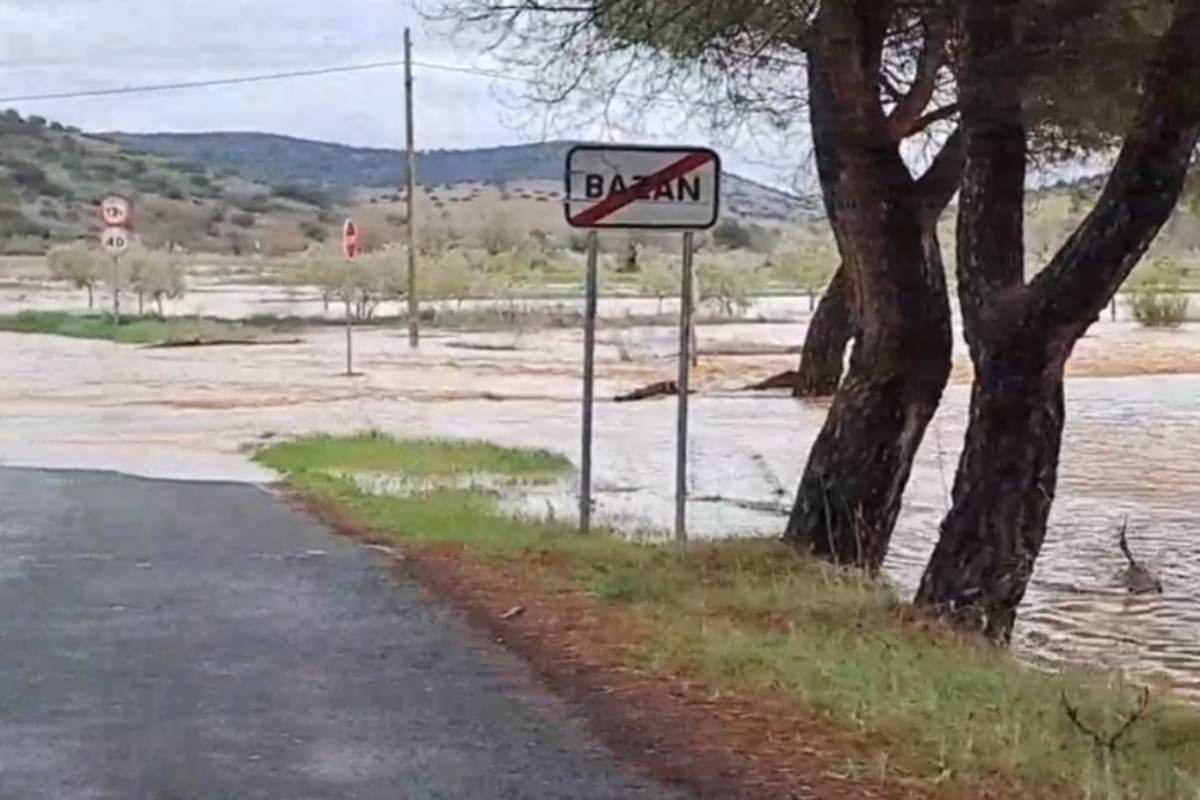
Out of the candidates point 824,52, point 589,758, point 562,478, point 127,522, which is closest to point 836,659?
point 589,758

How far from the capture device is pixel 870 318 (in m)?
14.4

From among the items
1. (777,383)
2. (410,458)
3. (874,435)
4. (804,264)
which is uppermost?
(874,435)

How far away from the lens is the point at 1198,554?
1842 centimetres

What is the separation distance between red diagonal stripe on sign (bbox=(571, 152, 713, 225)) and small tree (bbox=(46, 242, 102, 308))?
5259 centimetres

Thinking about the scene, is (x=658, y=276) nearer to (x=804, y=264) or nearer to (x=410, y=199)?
(x=804, y=264)

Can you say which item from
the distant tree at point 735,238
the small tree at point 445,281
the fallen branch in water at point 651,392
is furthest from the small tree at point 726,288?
the fallen branch in water at point 651,392

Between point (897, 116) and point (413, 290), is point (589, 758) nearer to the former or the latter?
point (897, 116)

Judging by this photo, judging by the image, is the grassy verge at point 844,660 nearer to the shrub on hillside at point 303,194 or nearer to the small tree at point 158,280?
Answer: the small tree at point 158,280

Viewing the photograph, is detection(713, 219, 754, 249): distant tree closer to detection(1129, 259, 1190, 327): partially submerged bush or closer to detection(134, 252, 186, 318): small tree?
detection(1129, 259, 1190, 327): partially submerged bush

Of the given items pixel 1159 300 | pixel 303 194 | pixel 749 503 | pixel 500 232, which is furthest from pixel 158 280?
pixel 303 194

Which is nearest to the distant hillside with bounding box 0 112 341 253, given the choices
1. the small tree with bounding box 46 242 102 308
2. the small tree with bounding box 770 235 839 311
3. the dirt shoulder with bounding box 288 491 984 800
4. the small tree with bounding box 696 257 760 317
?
the small tree with bounding box 46 242 102 308

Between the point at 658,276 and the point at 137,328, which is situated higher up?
the point at 658,276

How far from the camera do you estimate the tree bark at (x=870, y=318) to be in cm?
1393

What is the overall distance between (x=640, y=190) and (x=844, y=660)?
453 centimetres
